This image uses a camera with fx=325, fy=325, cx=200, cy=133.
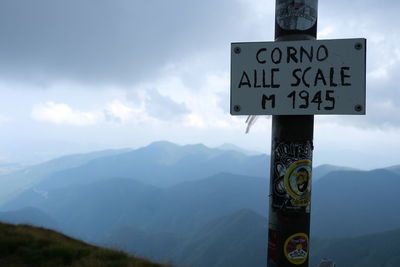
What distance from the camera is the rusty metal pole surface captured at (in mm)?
3055

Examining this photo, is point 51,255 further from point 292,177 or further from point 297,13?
point 297,13

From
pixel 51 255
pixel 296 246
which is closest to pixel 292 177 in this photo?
pixel 296 246

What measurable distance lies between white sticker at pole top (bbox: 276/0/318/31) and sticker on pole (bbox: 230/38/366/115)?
0.55ft

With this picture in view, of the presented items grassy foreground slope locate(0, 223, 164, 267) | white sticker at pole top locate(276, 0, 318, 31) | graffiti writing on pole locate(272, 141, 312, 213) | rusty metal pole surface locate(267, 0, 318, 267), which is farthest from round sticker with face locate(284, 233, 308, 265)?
grassy foreground slope locate(0, 223, 164, 267)

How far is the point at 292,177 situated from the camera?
10.2 ft

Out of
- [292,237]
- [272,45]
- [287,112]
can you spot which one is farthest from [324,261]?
[272,45]

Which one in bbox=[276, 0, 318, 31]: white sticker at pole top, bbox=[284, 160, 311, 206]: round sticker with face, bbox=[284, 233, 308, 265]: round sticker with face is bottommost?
bbox=[284, 233, 308, 265]: round sticker with face

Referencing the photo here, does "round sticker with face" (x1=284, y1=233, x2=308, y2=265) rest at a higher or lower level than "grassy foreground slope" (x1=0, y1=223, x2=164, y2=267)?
higher

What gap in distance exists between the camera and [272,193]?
3162 millimetres

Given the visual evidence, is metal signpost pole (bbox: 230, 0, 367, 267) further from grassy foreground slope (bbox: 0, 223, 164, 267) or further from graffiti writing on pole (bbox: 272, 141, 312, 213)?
grassy foreground slope (bbox: 0, 223, 164, 267)

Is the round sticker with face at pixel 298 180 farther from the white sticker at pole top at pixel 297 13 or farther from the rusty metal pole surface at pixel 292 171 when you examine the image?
the white sticker at pole top at pixel 297 13

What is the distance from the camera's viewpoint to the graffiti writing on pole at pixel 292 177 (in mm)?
3088

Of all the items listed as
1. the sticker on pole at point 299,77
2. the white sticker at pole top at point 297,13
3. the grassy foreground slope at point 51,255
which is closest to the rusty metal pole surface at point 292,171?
the white sticker at pole top at point 297,13

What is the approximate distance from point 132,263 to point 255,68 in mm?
5947
